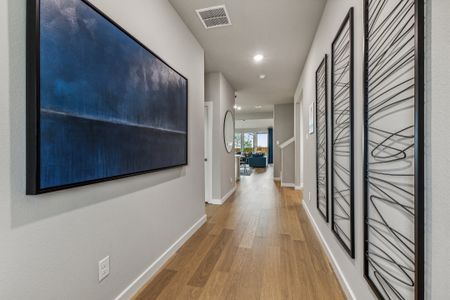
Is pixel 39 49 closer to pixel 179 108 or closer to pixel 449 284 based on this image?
pixel 179 108

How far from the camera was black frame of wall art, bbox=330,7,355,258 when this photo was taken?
1433 mm

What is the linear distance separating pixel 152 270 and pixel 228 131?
3.32m

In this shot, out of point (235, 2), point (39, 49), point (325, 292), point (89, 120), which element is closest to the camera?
point (39, 49)

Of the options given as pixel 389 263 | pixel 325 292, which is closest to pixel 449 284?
pixel 389 263

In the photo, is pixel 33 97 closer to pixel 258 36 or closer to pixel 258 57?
pixel 258 36

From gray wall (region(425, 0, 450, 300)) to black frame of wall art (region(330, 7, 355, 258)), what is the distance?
68 centimetres

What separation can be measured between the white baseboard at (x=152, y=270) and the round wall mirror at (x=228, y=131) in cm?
222

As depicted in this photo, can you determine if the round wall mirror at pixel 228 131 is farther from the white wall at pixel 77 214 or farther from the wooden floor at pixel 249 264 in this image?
the white wall at pixel 77 214

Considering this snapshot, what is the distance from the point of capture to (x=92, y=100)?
1199 mm

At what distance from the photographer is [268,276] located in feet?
6.05

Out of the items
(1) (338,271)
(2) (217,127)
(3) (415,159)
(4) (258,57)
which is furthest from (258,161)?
(3) (415,159)

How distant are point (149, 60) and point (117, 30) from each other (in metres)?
0.35

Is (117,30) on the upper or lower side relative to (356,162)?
upper

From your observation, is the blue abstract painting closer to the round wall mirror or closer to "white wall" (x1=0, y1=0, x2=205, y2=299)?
"white wall" (x1=0, y1=0, x2=205, y2=299)
